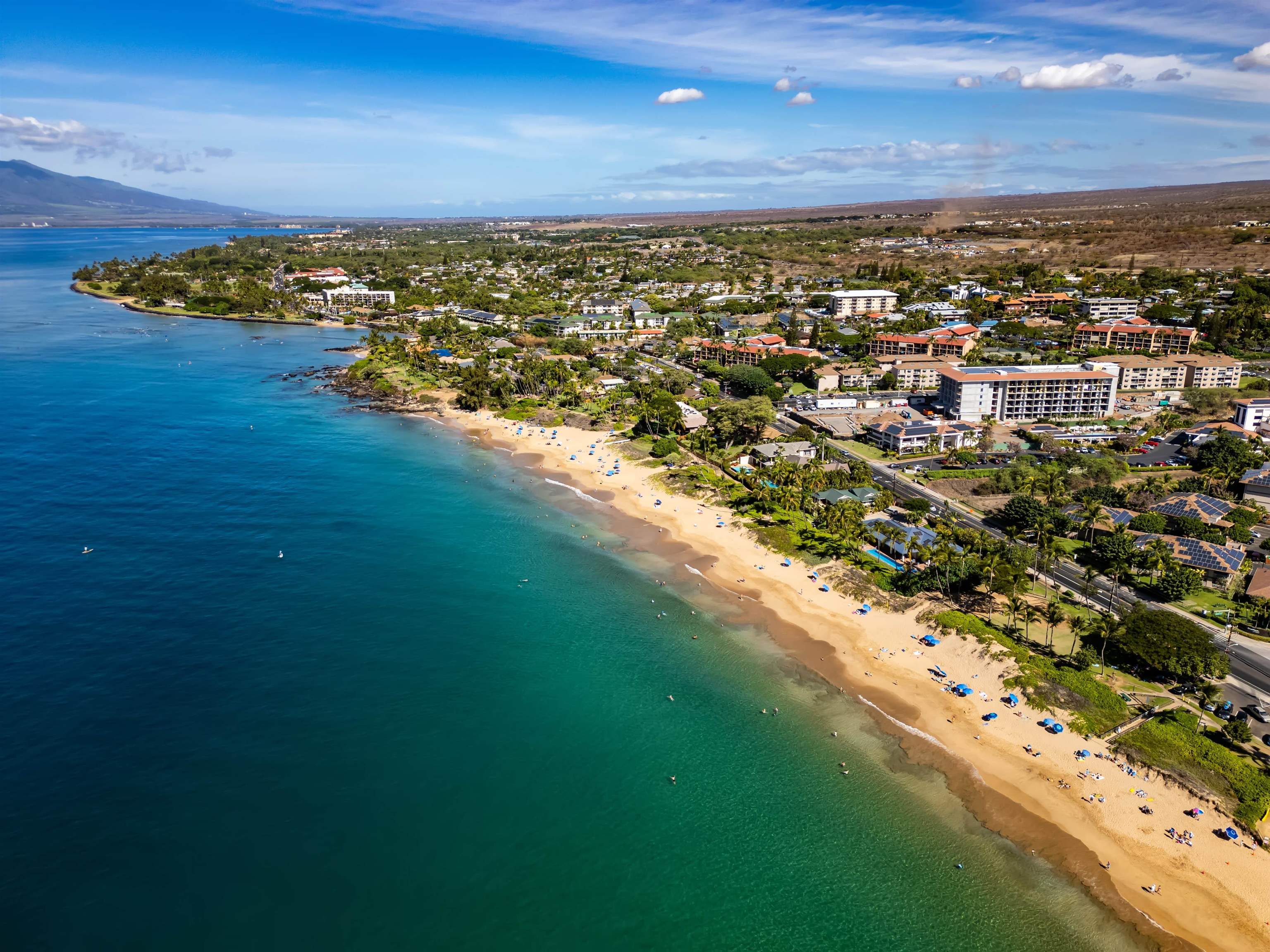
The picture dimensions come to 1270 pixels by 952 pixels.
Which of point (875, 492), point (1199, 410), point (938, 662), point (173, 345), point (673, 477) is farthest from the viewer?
point (173, 345)

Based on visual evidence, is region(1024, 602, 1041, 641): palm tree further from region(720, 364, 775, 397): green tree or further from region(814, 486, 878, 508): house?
region(720, 364, 775, 397): green tree

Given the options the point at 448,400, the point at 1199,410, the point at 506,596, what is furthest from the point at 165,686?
the point at 1199,410

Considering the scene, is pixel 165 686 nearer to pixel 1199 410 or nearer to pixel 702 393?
pixel 702 393

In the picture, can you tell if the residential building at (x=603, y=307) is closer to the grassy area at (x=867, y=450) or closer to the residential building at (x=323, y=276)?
the residential building at (x=323, y=276)

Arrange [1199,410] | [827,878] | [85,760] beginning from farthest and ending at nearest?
1. [1199,410]
2. [85,760]
3. [827,878]

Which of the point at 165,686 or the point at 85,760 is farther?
the point at 165,686

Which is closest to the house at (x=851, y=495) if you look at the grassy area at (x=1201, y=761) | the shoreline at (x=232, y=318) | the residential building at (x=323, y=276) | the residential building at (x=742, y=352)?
the grassy area at (x=1201, y=761)
